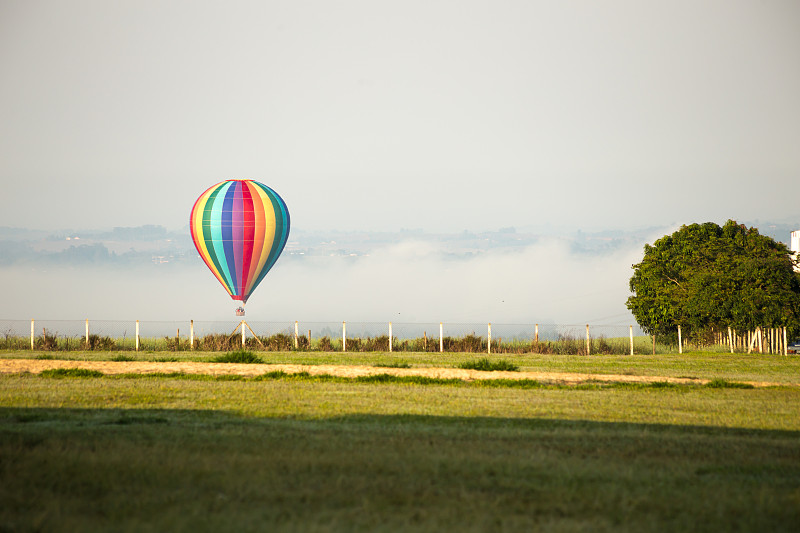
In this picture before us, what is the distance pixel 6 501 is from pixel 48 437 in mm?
3740

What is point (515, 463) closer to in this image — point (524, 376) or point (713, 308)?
point (524, 376)

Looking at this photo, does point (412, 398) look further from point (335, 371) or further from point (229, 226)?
point (229, 226)

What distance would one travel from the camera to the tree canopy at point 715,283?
4438cm

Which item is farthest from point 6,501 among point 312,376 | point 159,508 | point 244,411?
point 312,376

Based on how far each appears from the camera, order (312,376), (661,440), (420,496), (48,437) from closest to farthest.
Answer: (420,496) < (48,437) < (661,440) < (312,376)

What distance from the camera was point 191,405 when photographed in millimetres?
16734

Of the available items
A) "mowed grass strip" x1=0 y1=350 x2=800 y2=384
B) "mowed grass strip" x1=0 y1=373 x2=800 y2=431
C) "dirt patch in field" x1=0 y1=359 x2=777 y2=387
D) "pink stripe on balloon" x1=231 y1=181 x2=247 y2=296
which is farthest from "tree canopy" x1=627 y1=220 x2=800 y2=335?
"pink stripe on balloon" x1=231 y1=181 x2=247 y2=296

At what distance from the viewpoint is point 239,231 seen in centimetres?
4525

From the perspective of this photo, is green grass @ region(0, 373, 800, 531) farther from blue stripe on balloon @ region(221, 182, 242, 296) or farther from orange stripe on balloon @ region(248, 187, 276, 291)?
orange stripe on balloon @ region(248, 187, 276, 291)

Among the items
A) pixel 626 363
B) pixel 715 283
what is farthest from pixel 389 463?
pixel 715 283

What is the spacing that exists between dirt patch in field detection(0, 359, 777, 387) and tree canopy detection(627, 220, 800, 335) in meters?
20.9

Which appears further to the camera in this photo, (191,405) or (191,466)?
(191,405)

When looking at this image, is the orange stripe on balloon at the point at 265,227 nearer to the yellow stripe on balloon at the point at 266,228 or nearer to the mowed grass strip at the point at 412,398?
the yellow stripe on balloon at the point at 266,228

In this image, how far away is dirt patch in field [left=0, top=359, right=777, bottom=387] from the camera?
83.0 feet
